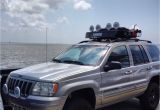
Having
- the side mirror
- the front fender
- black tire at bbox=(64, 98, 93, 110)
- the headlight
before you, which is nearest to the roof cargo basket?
the side mirror

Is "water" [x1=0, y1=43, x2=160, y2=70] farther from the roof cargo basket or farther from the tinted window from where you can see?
the tinted window

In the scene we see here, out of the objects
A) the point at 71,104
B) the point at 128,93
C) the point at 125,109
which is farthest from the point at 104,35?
the point at 71,104

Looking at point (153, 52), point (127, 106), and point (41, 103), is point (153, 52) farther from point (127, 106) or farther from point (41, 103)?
point (41, 103)

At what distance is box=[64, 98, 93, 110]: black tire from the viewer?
15.0ft

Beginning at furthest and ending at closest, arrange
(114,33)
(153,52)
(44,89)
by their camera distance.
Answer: (153,52), (114,33), (44,89)

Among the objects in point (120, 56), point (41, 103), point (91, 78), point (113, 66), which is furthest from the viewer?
point (120, 56)

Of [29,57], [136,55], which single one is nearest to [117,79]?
[136,55]

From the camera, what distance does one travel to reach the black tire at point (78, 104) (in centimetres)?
459

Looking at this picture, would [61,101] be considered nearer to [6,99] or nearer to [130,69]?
[6,99]

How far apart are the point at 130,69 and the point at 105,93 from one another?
103cm

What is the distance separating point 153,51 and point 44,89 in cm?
375

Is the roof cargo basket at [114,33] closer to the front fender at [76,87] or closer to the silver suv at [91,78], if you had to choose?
the silver suv at [91,78]

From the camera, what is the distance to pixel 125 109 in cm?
698

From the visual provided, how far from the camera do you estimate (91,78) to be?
197 inches
